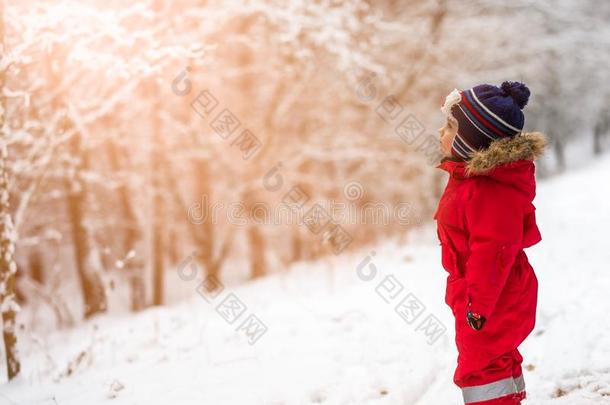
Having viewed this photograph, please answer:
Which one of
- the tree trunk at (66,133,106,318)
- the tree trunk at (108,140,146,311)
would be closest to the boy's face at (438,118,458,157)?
the tree trunk at (66,133,106,318)

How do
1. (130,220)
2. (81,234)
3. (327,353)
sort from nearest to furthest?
(327,353) < (81,234) < (130,220)

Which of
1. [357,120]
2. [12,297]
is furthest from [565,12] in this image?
[12,297]

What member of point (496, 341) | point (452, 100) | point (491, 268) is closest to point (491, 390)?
point (496, 341)

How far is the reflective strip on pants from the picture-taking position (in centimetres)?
276

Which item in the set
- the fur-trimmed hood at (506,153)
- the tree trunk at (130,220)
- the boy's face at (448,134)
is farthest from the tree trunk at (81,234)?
the fur-trimmed hood at (506,153)

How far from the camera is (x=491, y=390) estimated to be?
2.76m

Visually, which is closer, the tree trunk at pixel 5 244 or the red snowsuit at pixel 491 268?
the red snowsuit at pixel 491 268

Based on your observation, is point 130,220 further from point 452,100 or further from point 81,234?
point 452,100

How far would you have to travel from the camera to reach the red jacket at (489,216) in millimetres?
2641

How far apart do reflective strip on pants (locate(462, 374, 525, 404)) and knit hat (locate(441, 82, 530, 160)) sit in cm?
131

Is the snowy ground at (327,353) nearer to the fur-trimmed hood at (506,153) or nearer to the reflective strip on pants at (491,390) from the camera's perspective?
the reflective strip on pants at (491,390)

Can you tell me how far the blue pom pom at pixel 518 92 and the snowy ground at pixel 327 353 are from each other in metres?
2.07

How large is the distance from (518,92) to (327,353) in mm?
3043

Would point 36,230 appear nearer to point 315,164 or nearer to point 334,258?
point 315,164
